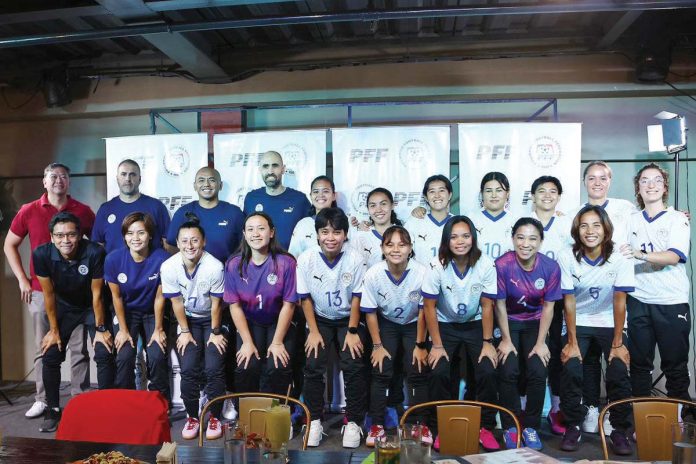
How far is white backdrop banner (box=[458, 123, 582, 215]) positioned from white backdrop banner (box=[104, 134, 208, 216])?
2.50m

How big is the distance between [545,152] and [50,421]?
470 centimetres

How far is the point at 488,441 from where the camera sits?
12.3 feet

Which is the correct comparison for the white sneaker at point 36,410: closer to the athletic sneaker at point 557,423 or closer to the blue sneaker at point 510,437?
the blue sneaker at point 510,437

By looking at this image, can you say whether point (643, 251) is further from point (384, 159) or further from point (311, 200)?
point (311, 200)

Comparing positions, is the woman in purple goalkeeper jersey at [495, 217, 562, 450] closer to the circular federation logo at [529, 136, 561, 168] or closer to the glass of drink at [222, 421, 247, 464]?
the circular federation logo at [529, 136, 561, 168]

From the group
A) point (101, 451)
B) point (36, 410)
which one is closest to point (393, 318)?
point (101, 451)

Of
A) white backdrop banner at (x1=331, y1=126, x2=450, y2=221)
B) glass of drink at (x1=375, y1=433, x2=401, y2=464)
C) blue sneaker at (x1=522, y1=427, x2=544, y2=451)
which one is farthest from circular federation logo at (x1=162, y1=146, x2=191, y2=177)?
glass of drink at (x1=375, y1=433, x2=401, y2=464)

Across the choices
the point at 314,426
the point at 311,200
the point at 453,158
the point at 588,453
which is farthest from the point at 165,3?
the point at 588,453

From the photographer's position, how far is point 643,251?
422 cm

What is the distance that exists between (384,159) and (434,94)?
3.88 feet

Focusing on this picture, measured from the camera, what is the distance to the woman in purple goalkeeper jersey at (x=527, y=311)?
3779 millimetres

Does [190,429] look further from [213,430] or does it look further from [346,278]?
[346,278]

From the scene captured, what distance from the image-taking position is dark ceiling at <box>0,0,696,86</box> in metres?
4.23

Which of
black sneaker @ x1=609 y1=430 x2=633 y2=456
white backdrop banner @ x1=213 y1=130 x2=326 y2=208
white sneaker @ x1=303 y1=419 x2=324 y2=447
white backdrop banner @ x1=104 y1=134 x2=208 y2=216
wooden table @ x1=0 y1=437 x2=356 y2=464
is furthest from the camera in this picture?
white backdrop banner @ x1=104 y1=134 x2=208 y2=216
